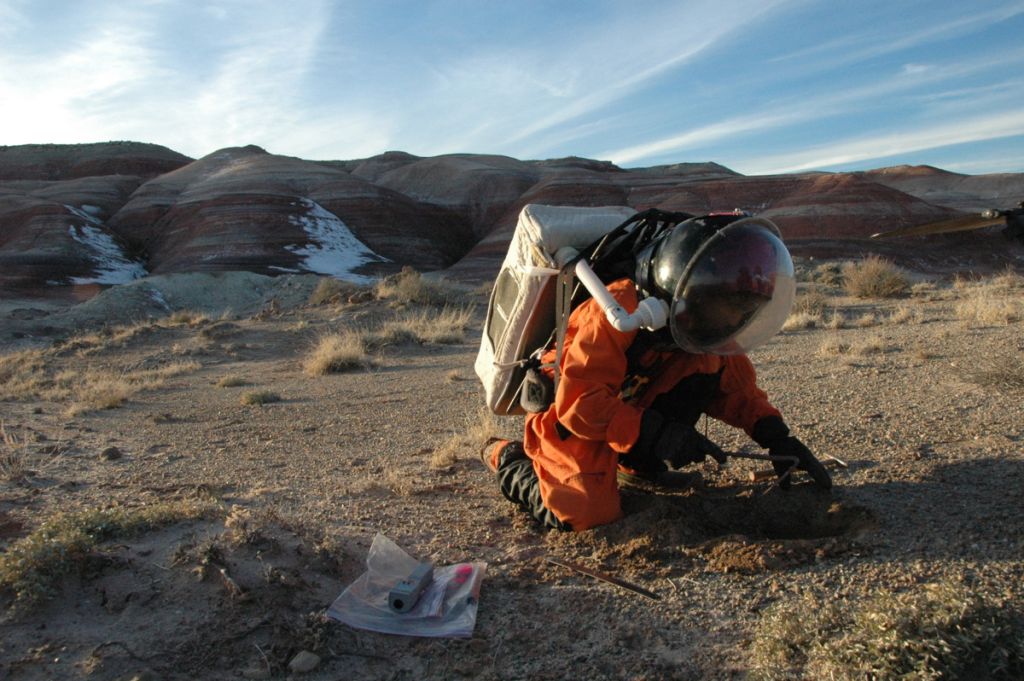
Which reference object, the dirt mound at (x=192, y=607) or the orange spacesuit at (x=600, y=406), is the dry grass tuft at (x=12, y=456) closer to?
the dirt mound at (x=192, y=607)

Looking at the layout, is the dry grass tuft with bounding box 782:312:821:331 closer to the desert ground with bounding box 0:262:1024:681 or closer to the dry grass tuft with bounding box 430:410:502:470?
the desert ground with bounding box 0:262:1024:681

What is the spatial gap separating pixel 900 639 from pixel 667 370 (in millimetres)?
1778

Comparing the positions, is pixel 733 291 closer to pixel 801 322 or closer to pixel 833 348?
pixel 833 348

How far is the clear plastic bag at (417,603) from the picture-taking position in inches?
106

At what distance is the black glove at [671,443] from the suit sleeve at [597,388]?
0.06 meters

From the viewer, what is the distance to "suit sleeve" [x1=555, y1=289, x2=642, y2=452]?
3.10 m

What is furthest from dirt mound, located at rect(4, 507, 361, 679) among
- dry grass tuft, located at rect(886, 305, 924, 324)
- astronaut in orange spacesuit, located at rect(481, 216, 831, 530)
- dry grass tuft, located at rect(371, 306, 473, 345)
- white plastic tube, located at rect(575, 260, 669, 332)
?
dry grass tuft, located at rect(371, 306, 473, 345)

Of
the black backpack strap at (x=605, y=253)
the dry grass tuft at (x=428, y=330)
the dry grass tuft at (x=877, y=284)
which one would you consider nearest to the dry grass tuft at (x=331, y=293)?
the dry grass tuft at (x=428, y=330)

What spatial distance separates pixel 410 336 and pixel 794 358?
6.72 m

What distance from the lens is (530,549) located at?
3.37 m

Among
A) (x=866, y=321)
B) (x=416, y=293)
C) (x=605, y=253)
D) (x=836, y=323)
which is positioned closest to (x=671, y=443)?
(x=605, y=253)

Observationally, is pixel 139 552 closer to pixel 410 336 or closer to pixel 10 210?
pixel 410 336

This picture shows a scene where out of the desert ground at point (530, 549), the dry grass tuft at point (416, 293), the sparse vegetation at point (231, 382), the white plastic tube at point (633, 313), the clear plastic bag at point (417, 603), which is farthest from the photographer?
the dry grass tuft at point (416, 293)

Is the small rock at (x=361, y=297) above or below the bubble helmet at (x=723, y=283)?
below
